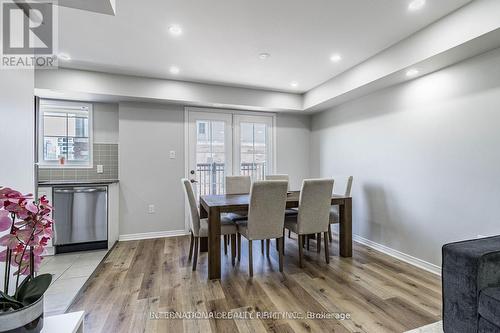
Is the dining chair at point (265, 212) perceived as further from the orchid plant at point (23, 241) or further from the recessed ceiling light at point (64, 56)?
the recessed ceiling light at point (64, 56)

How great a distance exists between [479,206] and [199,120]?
3.85 meters

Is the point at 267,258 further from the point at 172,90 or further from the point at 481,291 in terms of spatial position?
the point at 172,90

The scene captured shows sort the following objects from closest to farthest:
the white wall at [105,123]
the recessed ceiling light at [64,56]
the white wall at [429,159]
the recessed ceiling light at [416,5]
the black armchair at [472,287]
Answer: the black armchair at [472,287] → the recessed ceiling light at [416,5] → the white wall at [429,159] → the recessed ceiling light at [64,56] → the white wall at [105,123]

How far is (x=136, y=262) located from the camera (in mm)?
2953

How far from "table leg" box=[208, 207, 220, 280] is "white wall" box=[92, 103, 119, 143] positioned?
2.49 meters

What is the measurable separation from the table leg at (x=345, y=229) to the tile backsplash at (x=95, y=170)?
11.6ft

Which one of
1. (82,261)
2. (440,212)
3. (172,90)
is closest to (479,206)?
(440,212)

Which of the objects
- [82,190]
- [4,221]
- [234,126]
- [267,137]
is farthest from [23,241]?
[267,137]

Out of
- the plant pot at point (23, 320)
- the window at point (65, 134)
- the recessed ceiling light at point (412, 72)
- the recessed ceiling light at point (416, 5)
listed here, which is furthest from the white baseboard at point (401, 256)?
the window at point (65, 134)

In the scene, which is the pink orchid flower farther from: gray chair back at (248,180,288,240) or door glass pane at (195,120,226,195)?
door glass pane at (195,120,226,195)

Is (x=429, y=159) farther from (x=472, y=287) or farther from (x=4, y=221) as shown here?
(x=4, y=221)

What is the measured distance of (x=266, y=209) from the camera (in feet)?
8.50

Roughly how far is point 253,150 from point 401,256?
9.38 feet

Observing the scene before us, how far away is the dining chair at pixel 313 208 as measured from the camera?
2.77 m
